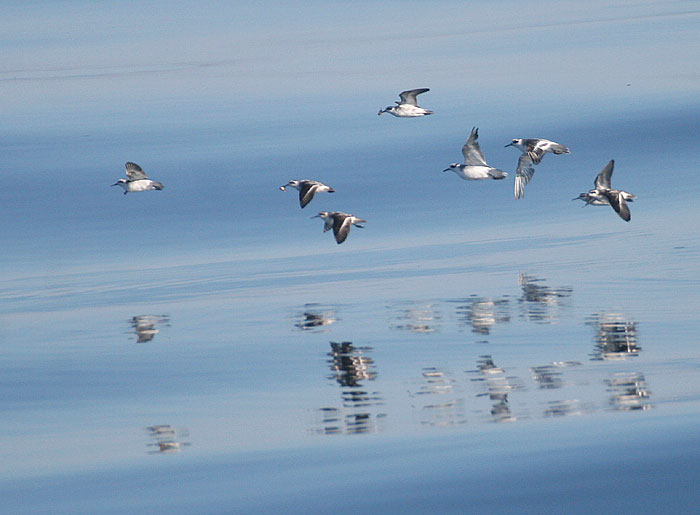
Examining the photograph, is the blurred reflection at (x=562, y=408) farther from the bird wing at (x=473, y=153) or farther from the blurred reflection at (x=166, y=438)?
the bird wing at (x=473, y=153)

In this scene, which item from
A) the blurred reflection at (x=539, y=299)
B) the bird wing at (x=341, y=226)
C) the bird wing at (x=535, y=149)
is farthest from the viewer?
the bird wing at (x=535, y=149)

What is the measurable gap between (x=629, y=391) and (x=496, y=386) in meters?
1.72

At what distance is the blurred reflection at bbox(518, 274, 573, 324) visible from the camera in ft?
65.8

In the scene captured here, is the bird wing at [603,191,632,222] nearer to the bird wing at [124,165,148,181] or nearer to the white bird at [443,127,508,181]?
the white bird at [443,127,508,181]

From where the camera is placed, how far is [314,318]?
21.0m

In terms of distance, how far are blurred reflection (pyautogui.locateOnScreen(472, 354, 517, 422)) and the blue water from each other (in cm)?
6

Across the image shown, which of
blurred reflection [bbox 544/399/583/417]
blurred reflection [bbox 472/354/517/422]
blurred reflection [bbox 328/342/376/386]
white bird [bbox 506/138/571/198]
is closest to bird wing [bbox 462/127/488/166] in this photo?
white bird [bbox 506/138/571/198]

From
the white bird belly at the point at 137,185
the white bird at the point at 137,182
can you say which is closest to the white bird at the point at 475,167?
the white bird at the point at 137,182

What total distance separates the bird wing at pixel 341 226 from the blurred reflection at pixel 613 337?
19.6 feet

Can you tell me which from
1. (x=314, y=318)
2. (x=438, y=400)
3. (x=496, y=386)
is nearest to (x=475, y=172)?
(x=314, y=318)

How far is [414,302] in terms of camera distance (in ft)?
71.8

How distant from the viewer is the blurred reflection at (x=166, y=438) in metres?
14.1

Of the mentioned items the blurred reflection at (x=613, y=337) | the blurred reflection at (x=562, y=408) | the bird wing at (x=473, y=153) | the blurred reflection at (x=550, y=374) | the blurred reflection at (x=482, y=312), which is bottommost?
the blurred reflection at (x=562, y=408)

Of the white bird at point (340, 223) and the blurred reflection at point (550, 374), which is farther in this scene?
the white bird at point (340, 223)
